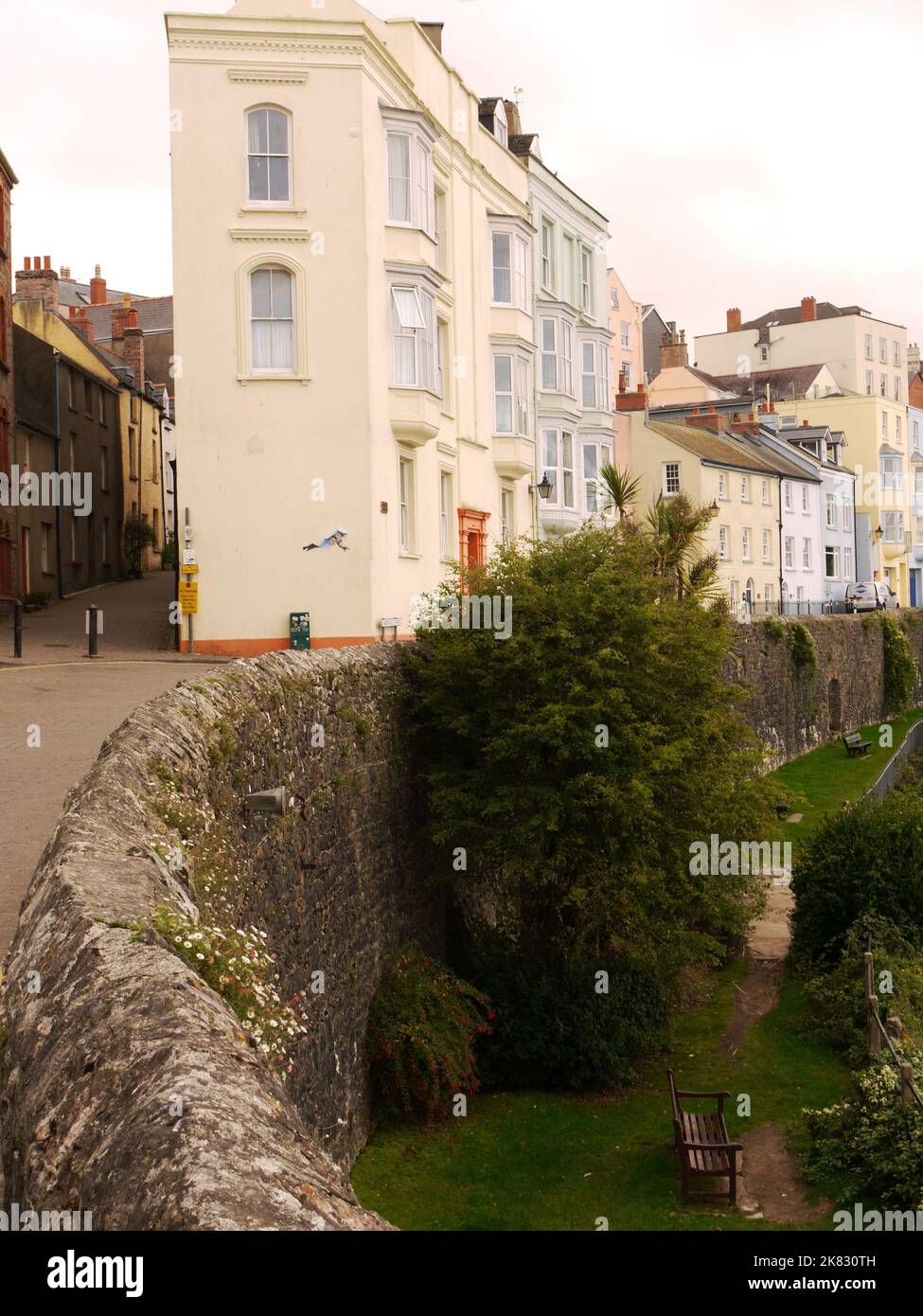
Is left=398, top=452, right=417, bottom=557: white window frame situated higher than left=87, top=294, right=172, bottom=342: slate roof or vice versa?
left=87, top=294, right=172, bottom=342: slate roof

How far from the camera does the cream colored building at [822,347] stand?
81500mm

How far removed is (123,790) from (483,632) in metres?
9.57

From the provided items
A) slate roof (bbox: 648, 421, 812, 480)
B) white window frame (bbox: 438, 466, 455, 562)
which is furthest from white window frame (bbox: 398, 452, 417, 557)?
slate roof (bbox: 648, 421, 812, 480)

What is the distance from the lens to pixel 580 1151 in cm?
1452

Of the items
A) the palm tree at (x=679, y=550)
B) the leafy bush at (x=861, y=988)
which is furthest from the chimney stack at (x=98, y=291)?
the leafy bush at (x=861, y=988)

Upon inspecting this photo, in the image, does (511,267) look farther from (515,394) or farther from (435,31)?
(435,31)

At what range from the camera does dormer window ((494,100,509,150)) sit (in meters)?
35.6

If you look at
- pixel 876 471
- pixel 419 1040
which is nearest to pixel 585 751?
pixel 419 1040

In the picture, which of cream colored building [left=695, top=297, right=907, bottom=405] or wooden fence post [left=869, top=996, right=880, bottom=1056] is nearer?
wooden fence post [left=869, top=996, right=880, bottom=1056]

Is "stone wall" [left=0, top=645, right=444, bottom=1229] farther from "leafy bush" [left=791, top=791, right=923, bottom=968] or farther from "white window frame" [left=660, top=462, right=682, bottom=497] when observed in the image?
"white window frame" [left=660, top=462, right=682, bottom=497]

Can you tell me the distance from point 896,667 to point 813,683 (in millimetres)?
10601

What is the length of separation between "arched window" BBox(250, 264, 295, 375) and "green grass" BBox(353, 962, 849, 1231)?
15.3m

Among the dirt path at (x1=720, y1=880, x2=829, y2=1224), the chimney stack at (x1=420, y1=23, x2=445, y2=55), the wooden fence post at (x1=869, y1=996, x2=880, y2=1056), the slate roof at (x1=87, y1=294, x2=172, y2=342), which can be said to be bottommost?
the dirt path at (x1=720, y1=880, x2=829, y2=1224)

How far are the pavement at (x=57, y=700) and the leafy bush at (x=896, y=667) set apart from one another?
27.9 metres
